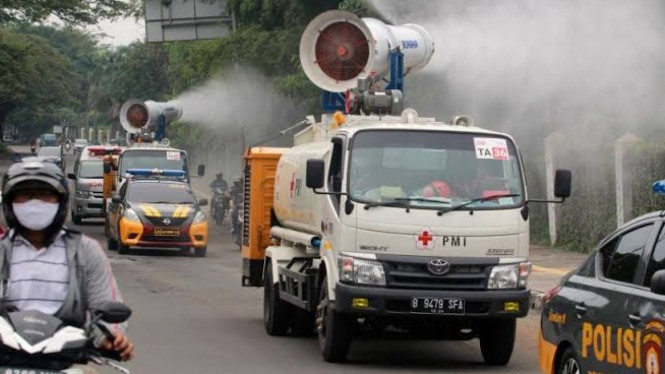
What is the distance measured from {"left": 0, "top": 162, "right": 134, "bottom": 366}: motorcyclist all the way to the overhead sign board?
3611 centimetres

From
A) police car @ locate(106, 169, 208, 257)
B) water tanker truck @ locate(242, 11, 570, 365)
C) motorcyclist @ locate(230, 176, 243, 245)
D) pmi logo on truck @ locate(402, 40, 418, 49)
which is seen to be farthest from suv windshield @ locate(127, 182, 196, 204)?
water tanker truck @ locate(242, 11, 570, 365)

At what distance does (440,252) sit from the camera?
1314 cm

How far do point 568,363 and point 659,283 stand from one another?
→ 186cm

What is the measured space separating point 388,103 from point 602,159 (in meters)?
10.6

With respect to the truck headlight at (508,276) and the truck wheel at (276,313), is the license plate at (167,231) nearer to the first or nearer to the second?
the truck wheel at (276,313)

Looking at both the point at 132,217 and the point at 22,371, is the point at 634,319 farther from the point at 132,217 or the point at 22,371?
the point at 132,217

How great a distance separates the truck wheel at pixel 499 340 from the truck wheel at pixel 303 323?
2650 millimetres

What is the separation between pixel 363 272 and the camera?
43.4 feet

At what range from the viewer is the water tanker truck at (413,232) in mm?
13133

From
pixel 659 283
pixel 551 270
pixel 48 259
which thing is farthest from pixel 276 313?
pixel 48 259

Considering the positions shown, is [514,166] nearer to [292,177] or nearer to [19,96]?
[292,177]

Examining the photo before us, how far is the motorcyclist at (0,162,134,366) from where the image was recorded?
20.5 feet

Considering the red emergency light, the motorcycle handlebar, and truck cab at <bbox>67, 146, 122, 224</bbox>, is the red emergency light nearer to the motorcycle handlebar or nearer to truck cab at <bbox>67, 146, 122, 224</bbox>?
truck cab at <bbox>67, 146, 122, 224</bbox>

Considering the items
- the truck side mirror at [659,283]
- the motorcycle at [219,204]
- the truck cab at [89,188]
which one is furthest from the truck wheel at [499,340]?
the motorcycle at [219,204]
